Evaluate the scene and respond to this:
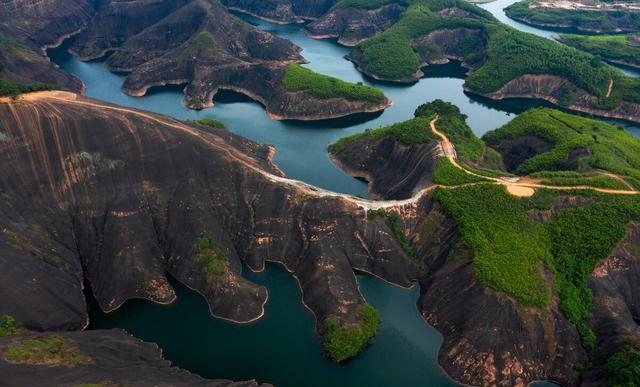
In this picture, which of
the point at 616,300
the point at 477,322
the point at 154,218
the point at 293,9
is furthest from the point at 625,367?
the point at 293,9

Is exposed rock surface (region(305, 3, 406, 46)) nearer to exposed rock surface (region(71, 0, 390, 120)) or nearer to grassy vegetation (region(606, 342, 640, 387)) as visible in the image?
exposed rock surface (region(71, 0, 390, 120))

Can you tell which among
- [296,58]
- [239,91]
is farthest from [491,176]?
[296,58]

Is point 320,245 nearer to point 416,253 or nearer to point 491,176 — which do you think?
point 416,253

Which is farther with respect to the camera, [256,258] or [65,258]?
[256,258]

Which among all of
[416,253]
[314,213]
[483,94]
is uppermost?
[314,213]

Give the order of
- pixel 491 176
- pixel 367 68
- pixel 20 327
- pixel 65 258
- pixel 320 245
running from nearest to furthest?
1. pixel 20 327
2. pixel 65 258
3. pixel 320 245
4. pixel 491 176
5. pixel 367 68

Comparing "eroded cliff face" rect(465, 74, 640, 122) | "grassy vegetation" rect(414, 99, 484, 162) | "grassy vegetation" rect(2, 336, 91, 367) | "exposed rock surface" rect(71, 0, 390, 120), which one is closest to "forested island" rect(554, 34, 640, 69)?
"eroded cliff face" rect(465, 74, 640, 122)

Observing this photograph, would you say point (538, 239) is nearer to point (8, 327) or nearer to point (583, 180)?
point (583, 180)
